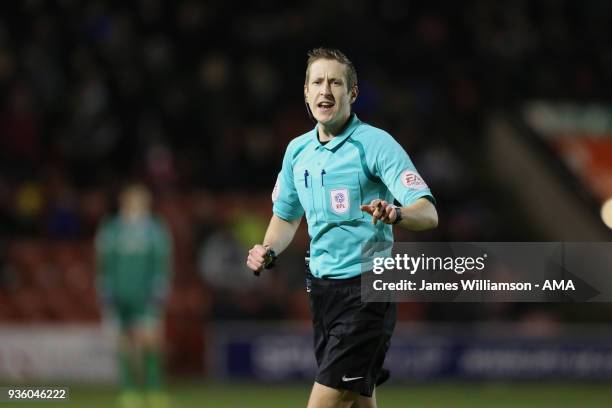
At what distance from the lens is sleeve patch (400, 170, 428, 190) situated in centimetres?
502

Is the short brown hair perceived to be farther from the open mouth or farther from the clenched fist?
the clenched fist

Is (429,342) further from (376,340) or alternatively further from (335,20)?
(376,340)

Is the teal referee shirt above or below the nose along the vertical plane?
below

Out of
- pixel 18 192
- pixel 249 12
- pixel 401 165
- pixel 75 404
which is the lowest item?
pixel 75 404

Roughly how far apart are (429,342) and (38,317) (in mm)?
4415

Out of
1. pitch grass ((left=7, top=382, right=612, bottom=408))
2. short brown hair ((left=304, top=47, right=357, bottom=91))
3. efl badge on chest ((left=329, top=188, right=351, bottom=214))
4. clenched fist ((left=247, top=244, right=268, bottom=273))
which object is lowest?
pitch grass ((left=7, top=382, right=612, bottom=408))

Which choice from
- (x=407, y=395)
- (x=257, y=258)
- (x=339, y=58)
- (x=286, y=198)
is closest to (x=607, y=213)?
(x=407, y=395)

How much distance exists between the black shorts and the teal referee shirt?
9 centimetres

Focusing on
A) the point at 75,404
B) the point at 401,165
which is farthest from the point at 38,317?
the point at 401,165

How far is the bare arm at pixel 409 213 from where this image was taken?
4699mm

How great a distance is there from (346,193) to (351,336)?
0.63 meters

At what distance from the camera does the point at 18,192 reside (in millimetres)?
14055

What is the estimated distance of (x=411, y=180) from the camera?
504 cm

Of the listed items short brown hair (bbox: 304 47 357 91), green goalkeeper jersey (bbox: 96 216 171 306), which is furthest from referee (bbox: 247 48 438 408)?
green goalkeeper jersey (bbox: 96 216 171 306)
